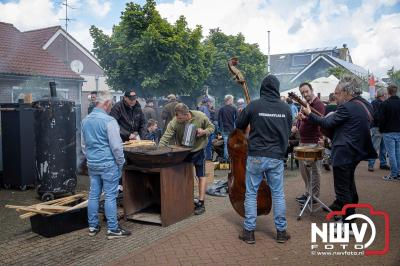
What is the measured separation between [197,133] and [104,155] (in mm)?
1641

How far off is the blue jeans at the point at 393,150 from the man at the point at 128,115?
595 cm

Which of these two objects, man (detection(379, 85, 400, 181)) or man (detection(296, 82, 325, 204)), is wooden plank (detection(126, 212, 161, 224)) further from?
man (detection(379, 85, 400, 181))

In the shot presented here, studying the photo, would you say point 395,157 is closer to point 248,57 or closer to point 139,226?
point 139,226

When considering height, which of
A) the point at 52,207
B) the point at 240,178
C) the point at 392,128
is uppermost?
the point at 392,128

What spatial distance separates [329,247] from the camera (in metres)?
4.65

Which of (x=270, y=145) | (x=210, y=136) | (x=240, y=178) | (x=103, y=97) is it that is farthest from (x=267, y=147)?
(x=210, y=136)

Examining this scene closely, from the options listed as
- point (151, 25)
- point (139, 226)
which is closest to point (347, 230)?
point (139, 226)

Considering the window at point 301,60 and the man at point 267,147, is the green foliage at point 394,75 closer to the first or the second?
the window at point 301,60

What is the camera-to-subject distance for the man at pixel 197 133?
6.07m

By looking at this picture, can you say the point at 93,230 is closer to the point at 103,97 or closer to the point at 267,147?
the point at 103,97

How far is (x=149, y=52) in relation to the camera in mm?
18375

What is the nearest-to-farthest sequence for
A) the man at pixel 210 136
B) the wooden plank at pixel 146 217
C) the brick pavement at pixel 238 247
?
the brick pavement at pixel 238 247 → the wooden plank at pixel 146 217 → the man at pixel 210 136

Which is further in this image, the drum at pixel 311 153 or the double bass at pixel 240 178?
the drum at pixel 311 153

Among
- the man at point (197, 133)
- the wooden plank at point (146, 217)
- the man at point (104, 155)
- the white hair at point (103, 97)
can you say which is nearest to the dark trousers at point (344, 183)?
the man at point (197, 133)
